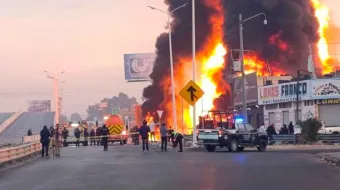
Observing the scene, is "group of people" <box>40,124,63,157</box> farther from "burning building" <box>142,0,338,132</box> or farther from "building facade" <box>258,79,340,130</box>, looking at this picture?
"burning building" <box>142,0,338,132</box>

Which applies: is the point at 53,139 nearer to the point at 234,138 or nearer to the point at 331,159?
the point at 234,138

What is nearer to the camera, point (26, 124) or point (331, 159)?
point (331, 159)

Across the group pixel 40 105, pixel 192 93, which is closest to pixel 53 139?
pixel 192 93

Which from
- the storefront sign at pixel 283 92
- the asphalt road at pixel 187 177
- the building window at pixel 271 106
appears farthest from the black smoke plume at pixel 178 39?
the asphalt road at pixel 187 177

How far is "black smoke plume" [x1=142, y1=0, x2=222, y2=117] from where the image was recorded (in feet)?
206

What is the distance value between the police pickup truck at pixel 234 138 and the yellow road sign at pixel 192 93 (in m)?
3.08

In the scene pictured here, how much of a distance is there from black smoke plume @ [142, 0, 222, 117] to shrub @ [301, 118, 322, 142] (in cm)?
2693

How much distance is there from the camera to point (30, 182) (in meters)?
16.0

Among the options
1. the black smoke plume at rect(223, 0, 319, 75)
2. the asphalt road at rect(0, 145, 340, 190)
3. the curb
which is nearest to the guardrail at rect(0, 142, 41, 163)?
the asphalt road at rect(0, 145, 340, 190)

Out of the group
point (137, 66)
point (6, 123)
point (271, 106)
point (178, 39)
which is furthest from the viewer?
point (137, 66)

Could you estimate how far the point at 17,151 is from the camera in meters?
27.1

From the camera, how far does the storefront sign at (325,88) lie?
1857 inches

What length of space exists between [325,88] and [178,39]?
20.2 metres

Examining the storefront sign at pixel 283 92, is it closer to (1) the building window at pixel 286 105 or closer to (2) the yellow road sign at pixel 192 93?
(1) the building window at pixel 286 105
